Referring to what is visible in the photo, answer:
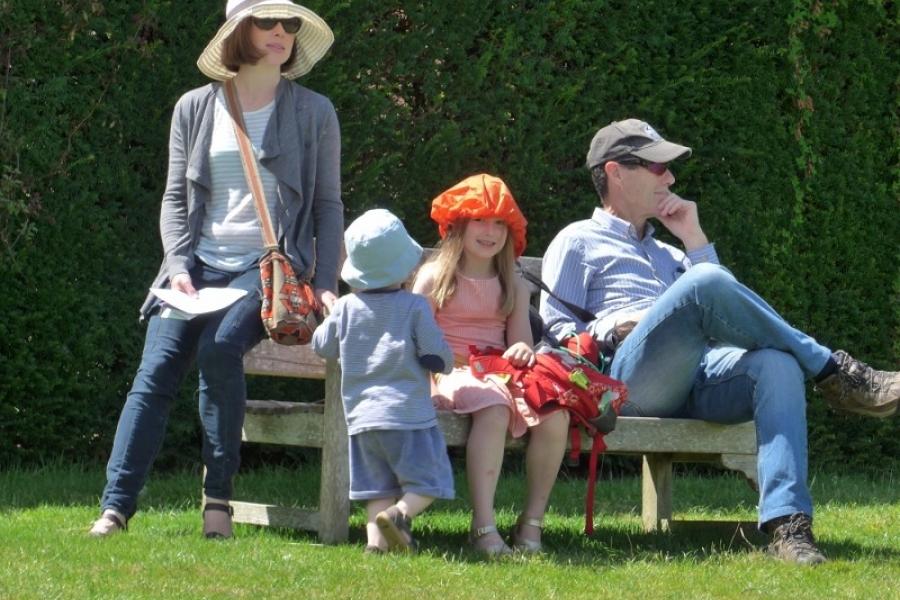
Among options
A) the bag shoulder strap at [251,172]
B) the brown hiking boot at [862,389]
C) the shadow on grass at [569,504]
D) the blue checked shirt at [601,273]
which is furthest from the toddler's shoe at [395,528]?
the brown hiking boot at [862,389]

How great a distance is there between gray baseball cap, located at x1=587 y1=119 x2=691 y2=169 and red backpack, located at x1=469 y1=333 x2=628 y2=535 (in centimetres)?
84

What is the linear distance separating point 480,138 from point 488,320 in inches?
71.7

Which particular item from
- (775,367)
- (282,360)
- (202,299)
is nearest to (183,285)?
(202,299)

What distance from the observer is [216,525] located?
16.7ft

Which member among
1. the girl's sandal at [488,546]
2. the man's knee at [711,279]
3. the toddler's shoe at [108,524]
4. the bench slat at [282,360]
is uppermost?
the man's knee at [711,279]

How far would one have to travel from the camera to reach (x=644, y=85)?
7.38 m

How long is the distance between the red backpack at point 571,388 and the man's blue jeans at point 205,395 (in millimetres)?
752

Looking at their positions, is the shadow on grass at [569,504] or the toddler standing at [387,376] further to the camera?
the shadow on grass at [569,504]

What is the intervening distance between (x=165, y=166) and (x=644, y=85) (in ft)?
7.28

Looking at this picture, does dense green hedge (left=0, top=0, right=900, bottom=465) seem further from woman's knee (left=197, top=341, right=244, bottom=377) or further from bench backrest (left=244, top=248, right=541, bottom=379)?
woman's knee (left=197, top=341, right=244, bottom=377)

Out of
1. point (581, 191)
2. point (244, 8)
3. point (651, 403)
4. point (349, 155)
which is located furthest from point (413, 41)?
point (651, 403)

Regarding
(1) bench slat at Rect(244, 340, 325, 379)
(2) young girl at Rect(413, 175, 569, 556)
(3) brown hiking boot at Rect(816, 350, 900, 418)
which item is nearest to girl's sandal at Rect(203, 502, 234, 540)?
(1) bench slat at Rect(244, 340, 325, 379)

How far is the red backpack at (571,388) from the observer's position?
16.4 ft

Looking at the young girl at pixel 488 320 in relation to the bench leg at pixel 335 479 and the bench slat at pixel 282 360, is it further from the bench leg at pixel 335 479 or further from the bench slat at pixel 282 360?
the bench slat at pixel 282 360
